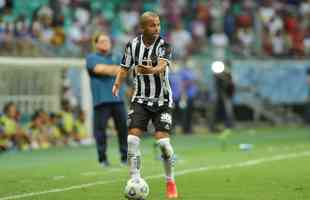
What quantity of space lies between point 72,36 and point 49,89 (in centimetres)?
310

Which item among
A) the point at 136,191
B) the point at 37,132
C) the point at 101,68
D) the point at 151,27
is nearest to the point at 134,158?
the point at 136,191

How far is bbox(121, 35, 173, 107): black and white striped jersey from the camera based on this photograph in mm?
12039

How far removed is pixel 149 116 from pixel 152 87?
1.16ft

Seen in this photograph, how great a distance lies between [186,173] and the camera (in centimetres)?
1556

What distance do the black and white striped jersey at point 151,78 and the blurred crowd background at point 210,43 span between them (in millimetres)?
14505

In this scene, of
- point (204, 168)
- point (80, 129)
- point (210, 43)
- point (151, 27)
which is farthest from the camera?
point (210, 43)

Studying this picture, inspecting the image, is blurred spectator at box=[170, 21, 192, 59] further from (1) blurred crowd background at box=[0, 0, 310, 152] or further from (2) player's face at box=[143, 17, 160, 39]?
(2) player's face at box=[143, 17, 160, 39]

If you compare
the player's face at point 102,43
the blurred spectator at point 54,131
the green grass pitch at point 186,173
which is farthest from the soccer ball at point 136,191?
the blurred spectator at point 54,131

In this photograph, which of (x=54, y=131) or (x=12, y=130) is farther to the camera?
(x=54, y=131)

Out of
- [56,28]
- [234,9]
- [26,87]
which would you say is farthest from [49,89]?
[234,9]

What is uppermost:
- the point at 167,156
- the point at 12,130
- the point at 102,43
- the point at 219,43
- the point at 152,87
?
the point at 219,43

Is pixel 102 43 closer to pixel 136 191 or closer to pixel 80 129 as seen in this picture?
pixel 136 191

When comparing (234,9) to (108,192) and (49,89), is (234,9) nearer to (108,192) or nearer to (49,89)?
(49,89)

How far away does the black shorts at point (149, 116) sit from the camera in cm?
1200
